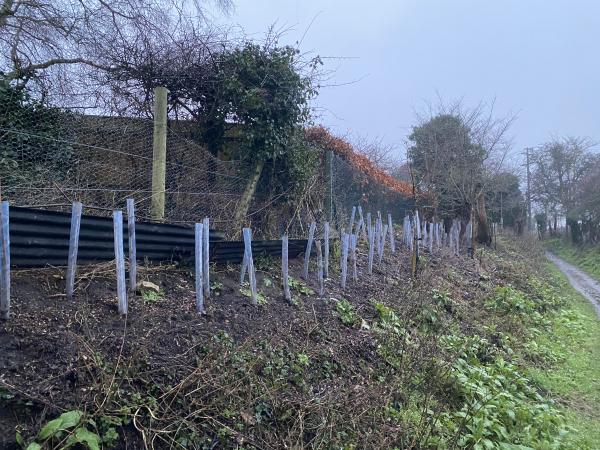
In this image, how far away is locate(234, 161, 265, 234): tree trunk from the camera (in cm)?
Result: 730

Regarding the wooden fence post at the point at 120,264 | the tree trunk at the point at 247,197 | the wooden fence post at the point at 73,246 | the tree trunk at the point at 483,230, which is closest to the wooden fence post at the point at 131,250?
the wooden fence post at the point at 120,264

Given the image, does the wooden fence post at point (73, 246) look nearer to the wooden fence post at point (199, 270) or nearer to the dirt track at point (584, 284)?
the wooden fence post at point (199, 270)

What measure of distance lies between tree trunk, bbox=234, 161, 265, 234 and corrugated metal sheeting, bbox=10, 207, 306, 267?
1230 mm

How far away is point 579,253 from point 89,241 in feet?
118

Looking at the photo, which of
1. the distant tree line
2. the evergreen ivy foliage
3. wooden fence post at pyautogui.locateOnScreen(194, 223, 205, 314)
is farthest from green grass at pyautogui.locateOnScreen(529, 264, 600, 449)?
the distant tree line

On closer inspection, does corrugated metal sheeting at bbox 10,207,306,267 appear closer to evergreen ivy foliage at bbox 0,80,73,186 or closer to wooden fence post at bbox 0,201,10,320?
wooden fence post at bbox 0,201,10,320

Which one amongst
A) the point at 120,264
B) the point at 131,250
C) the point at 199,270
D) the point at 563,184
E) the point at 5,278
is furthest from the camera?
the point at 563,184

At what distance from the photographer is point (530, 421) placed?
5234mm

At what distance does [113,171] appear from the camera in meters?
5.70

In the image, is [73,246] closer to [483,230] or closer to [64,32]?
[64,32]

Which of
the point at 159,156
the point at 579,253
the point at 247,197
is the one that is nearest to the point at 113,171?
the point at 159,156

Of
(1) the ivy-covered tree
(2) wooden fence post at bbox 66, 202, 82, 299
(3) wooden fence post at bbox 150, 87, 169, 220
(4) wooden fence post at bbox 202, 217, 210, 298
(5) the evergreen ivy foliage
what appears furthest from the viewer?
(1) the ivy-covered tree

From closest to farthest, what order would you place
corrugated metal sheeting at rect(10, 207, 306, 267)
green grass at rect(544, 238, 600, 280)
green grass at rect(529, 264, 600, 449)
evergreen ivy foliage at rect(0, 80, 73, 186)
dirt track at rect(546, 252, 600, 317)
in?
corrugated metal sheeting at rect(10, 207, 306, 267), evergreen ivy foliage at rect(0, 80, 73, 186), green grass at rect(529, 264, 600, 449), dirt track at rect(546, 252, 600, 317), green grass at rect(544, 238, 600, 280)

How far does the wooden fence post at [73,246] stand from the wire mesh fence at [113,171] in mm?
825
